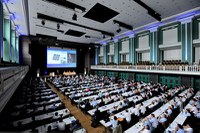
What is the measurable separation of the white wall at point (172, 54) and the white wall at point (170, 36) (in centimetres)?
157

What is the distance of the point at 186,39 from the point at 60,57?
66.7ft

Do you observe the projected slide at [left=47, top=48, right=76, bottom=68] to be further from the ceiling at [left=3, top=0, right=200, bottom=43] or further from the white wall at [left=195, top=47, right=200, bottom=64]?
the white wall at [left=195, top=47, right=200, bottom=64]

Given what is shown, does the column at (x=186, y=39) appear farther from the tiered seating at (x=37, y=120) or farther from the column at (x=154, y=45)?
the tiered seating at (x=37, y=120)

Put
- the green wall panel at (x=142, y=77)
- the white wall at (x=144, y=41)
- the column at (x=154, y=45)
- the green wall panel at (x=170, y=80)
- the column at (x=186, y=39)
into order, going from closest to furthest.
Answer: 1. the column at (x=186, y=39)
2. the green wall panel at (x=170, y=80)
3. the column at (x=154, y=45)
4. the green wall panel at (x=142, y=77)
5. the white wall at (x=144, y=41)

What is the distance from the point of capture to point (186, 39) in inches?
443

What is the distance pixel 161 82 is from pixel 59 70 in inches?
730

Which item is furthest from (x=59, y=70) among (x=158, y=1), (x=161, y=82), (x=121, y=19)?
(x=158, y=1)

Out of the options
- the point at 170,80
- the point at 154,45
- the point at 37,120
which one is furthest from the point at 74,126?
the point at 154,45

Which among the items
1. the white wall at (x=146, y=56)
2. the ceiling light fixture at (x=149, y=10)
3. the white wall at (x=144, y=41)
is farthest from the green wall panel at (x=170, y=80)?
the ceiling light fixture at (x=149, y=10)

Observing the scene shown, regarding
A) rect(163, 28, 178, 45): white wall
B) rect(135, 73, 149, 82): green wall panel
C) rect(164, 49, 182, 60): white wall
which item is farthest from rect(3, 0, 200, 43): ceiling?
rect(135, 73, 149, 82): green wall panel

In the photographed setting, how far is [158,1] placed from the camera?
9055mm

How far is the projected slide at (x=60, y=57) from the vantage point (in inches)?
830

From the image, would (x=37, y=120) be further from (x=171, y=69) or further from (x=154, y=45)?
(x=154, y=45)

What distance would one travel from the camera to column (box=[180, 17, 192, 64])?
36.0 ft
